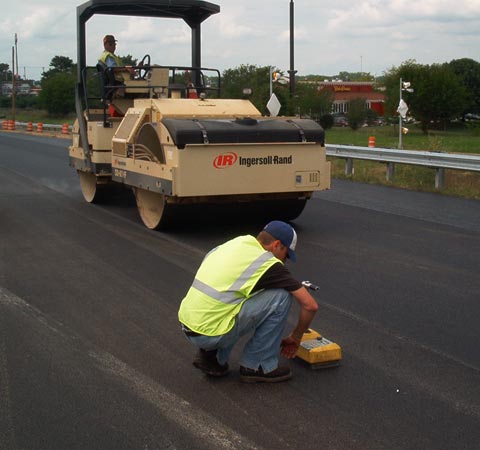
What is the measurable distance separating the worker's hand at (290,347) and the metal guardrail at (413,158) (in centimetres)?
996

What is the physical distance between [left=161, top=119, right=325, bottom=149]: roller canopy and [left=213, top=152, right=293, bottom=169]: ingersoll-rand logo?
0.18 metres

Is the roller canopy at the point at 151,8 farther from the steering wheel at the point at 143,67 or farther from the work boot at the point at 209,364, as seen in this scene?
the work boot at the point at 209,364

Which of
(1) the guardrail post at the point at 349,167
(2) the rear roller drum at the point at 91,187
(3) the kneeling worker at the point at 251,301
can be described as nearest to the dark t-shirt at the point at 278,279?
(3) the kneeling worker at the point at 251,301

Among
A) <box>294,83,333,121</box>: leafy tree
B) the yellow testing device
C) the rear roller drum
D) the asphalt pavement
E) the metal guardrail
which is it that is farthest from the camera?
<box>294,83,333,121</box>: leafy tree

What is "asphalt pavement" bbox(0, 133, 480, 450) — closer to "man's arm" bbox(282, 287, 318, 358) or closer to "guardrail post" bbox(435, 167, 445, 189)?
"man's arm" bbox(282, 287, 318, 358)

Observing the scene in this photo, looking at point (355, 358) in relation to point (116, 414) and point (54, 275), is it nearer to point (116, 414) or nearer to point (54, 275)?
point (116, 414)

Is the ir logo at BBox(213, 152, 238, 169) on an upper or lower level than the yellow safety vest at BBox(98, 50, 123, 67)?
lower

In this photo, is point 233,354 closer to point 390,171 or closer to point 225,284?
point 225,284

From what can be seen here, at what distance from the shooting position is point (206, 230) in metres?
10.4

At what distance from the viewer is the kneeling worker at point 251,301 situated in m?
4.70

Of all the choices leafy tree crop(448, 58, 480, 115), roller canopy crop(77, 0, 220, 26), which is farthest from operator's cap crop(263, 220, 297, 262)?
leafy tree crop(448, 58, 480, 115)

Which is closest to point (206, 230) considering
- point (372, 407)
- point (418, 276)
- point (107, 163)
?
point (107, 163)

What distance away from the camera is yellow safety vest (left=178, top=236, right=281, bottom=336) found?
4688 millimetres

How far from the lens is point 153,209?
10508 mm
